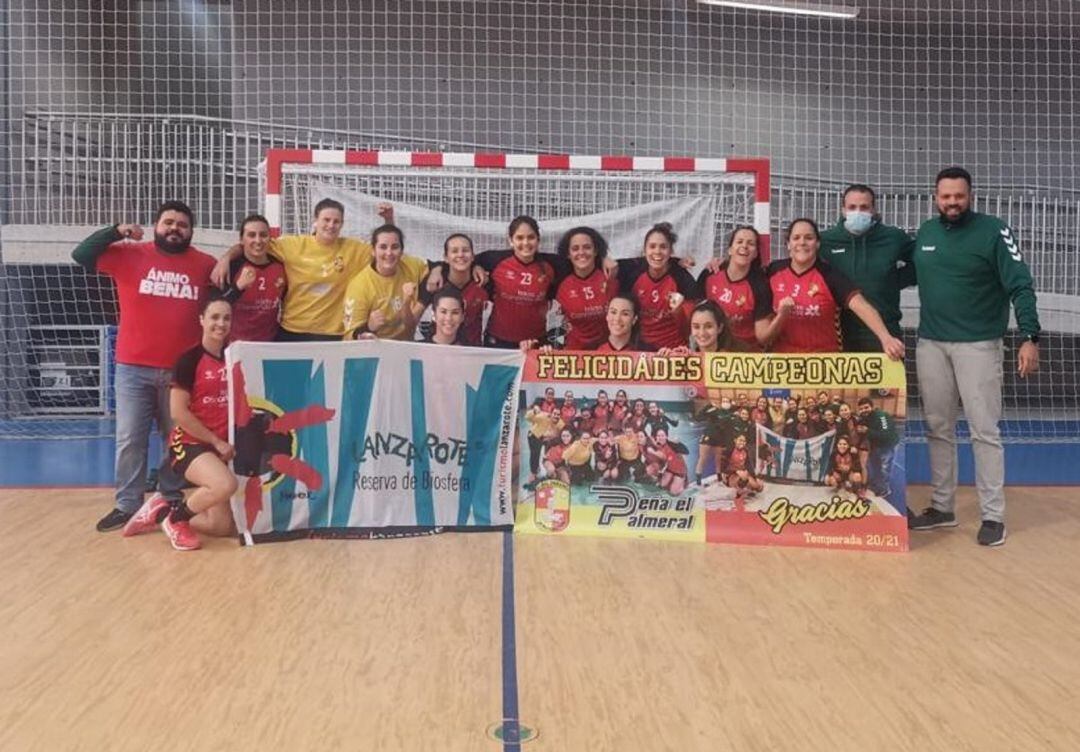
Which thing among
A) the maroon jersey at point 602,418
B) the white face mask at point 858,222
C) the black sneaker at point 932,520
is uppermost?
the white face mask at point 858,222

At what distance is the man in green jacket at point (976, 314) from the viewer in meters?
4.55

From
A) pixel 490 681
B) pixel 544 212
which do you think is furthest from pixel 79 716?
pixel 544 212

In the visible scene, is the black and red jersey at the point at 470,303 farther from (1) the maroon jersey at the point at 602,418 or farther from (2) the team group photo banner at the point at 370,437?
(1) the maroon jersey at the point at 602,418

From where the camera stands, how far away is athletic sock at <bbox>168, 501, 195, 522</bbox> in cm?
435

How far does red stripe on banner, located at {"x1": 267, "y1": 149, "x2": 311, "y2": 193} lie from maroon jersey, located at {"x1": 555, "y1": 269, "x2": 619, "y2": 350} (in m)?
2.06

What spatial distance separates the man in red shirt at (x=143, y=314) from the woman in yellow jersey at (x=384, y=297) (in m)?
0.76

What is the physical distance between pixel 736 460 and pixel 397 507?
64.0 inches

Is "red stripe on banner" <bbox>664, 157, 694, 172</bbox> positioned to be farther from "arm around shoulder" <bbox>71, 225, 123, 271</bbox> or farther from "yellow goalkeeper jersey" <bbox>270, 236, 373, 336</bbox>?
"arm around shoulder" <bbox>71, 225, 123, 271</bbox>

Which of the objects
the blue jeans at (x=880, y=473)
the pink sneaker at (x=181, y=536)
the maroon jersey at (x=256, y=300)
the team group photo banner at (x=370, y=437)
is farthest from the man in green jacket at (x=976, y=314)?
the pink sneaker at (x=181, y=536)

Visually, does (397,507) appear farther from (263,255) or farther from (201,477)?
(263,255)

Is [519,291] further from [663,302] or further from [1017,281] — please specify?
[1017,281]

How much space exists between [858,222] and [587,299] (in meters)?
1.45

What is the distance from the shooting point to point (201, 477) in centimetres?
436

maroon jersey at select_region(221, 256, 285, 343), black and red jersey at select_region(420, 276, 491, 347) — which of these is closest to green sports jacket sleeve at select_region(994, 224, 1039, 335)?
black and red jersey at select_region(420, 276, 491, 347)
